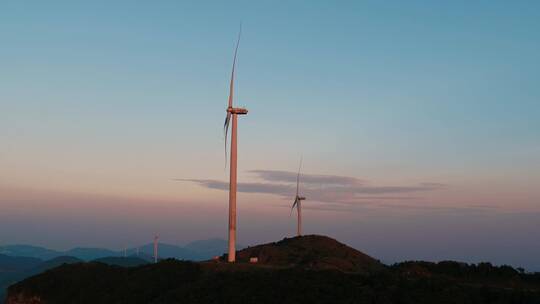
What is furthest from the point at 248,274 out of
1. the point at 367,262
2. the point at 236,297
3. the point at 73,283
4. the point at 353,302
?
the point at 367,262

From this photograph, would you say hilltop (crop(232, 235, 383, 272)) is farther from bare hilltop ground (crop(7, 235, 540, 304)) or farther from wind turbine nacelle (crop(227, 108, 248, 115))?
wind turbine nacelle (crop(227, 108, 248, 115))

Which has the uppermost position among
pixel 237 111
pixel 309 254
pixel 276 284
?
pixel 237 111

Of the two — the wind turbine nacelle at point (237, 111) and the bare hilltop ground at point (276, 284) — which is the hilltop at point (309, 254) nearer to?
the bare hilltop ground at point (276, 284)

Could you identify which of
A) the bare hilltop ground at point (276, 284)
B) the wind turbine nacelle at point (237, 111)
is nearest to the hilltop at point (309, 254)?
the bare hilltop ground at point (276, 284)

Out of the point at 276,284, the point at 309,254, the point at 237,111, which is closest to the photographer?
the point at 276,284

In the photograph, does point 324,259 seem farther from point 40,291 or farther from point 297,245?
point 40,291

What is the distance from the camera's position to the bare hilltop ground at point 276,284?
40438 millimetres

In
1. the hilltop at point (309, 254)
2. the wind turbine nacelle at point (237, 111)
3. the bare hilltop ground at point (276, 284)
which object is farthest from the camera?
the hilltop at point (309, 254)

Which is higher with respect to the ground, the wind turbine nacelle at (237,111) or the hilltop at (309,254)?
the wind turbine nacelle at (237,111)

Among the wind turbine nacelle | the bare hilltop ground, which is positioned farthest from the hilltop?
the wind turbine nacelle

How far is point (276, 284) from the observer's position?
149ft

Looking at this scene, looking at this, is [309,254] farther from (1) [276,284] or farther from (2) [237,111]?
(1) [276,284]

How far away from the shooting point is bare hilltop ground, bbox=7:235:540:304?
40.4 m

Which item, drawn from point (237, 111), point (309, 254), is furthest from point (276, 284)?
point (309, 254)
